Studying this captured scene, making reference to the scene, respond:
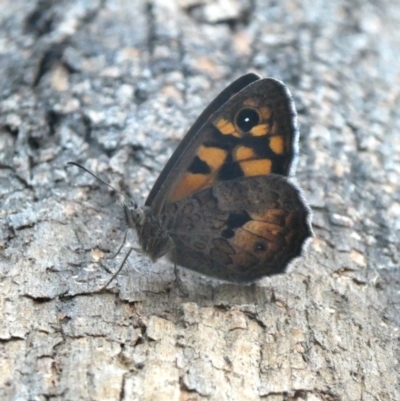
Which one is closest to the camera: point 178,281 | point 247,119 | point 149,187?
point 178,281

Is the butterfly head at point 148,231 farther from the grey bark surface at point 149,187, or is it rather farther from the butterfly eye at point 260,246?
the butterfly eye at point 260,246

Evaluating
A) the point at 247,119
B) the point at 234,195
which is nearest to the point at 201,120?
the point at 247,119

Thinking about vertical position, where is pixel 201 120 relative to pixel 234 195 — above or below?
above

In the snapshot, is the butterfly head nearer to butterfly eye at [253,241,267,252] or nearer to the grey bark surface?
the grey bark surface

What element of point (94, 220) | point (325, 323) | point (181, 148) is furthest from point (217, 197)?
point (325, 323)

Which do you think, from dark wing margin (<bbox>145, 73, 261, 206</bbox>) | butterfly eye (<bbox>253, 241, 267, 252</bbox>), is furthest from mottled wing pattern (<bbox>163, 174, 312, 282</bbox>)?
dark wing margin (<bbox>145, 73, 261, 206</bbox>)

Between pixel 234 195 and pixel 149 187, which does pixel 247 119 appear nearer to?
pixel 234 195

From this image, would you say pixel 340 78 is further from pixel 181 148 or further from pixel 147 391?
pixel 147 391
